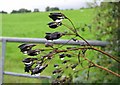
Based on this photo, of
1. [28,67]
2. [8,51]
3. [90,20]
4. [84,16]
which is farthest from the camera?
[8,51]

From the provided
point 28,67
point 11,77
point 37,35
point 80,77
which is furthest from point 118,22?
point 28,67

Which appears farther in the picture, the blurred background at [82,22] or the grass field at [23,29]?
the grass field at [23,29]

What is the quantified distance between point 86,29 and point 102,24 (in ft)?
0.56

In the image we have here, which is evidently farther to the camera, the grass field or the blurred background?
the grass field

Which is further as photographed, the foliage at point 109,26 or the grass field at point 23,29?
the grass field at point 23,29

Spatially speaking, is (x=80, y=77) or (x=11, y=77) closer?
(x=80, y=77)

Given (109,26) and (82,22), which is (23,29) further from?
(109,26)

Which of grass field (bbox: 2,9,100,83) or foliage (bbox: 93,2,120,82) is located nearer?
foliage (bbox: 93,2,120,82)

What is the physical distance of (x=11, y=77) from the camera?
7.66 ft

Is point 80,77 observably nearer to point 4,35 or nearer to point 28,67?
point 4,35

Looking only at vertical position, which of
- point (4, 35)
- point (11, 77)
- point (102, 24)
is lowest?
point (11, 77)

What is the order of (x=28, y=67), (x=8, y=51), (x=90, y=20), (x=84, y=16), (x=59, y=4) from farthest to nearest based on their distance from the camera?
(x=8, y=51)
(x=90, y=20)
(x=84, y=16)
(x=59, y=4)
(x=28, y=67)

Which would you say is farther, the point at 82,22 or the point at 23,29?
the point at 23,29

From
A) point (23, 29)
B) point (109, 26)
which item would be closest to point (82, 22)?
point (109, 26)
